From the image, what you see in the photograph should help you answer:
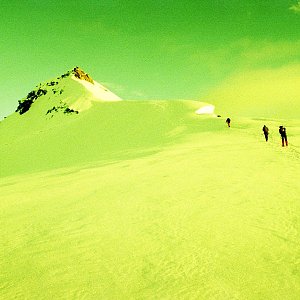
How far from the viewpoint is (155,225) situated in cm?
784

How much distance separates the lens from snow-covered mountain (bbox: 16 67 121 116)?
59750mm

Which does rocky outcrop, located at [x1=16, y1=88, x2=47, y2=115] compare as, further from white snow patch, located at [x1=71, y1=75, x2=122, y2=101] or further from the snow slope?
the snow slope

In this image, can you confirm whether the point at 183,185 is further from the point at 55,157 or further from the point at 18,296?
the point at 55,157

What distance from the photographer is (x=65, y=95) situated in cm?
6531

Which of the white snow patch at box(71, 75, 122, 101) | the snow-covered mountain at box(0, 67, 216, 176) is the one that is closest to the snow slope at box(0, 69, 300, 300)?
the snow-covered mountain at box(0, 67, 216, 176)

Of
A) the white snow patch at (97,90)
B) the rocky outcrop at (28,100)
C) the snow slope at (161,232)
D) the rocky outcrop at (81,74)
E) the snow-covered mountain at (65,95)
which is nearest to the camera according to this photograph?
the snow slope at (161,232)

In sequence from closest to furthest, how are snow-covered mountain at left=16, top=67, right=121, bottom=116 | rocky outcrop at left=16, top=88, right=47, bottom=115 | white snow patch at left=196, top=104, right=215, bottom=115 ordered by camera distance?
white snow patch at left=196, top=104, right=215, bottom=115
snow-covered mountain at left=16, top=67, right=121, bottom=116
rocky outcrop at left=16, top=88, right=47, bottom=115

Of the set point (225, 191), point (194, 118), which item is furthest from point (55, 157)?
point (225, 191)

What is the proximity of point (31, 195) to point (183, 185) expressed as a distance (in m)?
6.22

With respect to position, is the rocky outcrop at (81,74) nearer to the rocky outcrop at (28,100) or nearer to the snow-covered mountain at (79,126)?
the snow-covered mountain at (79,126)

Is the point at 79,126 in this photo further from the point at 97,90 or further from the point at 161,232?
the point at 161,232

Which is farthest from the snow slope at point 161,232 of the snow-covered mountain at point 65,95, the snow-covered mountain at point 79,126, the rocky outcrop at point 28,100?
the rocky outcrop at point 28,100

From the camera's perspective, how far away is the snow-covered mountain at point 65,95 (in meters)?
59.8

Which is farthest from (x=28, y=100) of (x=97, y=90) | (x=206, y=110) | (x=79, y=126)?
(x=206, y=110)
